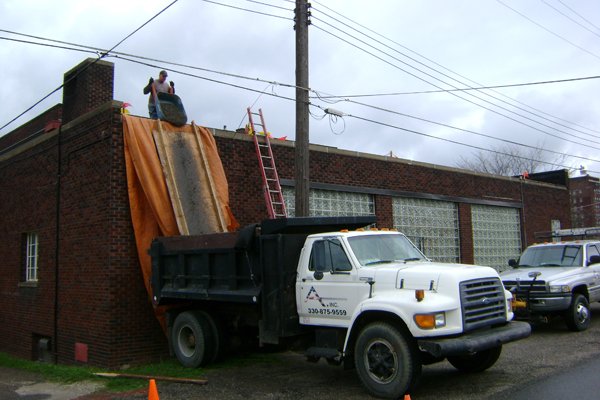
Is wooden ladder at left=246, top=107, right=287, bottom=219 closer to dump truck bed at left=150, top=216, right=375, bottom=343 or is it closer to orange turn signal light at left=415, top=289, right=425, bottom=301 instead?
dump truck bed at left=150, top=216, right=375, bottom=343

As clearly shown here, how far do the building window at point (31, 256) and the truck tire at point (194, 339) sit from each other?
20.2ft

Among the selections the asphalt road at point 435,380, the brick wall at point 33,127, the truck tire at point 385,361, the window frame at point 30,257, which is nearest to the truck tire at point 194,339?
the asphalt road at point 435,380

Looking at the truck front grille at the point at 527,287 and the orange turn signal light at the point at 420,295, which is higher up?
the orange turn signal light at the point at 420,295

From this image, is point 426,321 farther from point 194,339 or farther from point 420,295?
point 194,339

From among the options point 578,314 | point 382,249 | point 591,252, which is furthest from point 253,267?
point 591,252

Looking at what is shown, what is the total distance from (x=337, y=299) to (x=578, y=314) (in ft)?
22.6

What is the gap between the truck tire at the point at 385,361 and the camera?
698cm

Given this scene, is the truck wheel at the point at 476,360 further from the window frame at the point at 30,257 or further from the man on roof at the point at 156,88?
the window frame at the point at 30,257

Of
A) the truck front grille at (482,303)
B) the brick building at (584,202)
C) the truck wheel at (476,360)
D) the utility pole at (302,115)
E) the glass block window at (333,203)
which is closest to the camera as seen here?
the truck front grille at (482,303)

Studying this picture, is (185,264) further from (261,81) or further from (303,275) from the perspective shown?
(261,81)

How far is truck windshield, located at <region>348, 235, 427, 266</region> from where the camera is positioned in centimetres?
814

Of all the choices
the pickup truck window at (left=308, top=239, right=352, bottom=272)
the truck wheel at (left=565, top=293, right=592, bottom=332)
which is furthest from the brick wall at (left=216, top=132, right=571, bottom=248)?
the truck wheel at (left=565, top=293, right=592, bottom=332)

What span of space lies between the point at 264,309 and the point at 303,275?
761mm

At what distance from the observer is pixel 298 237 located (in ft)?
28.3
